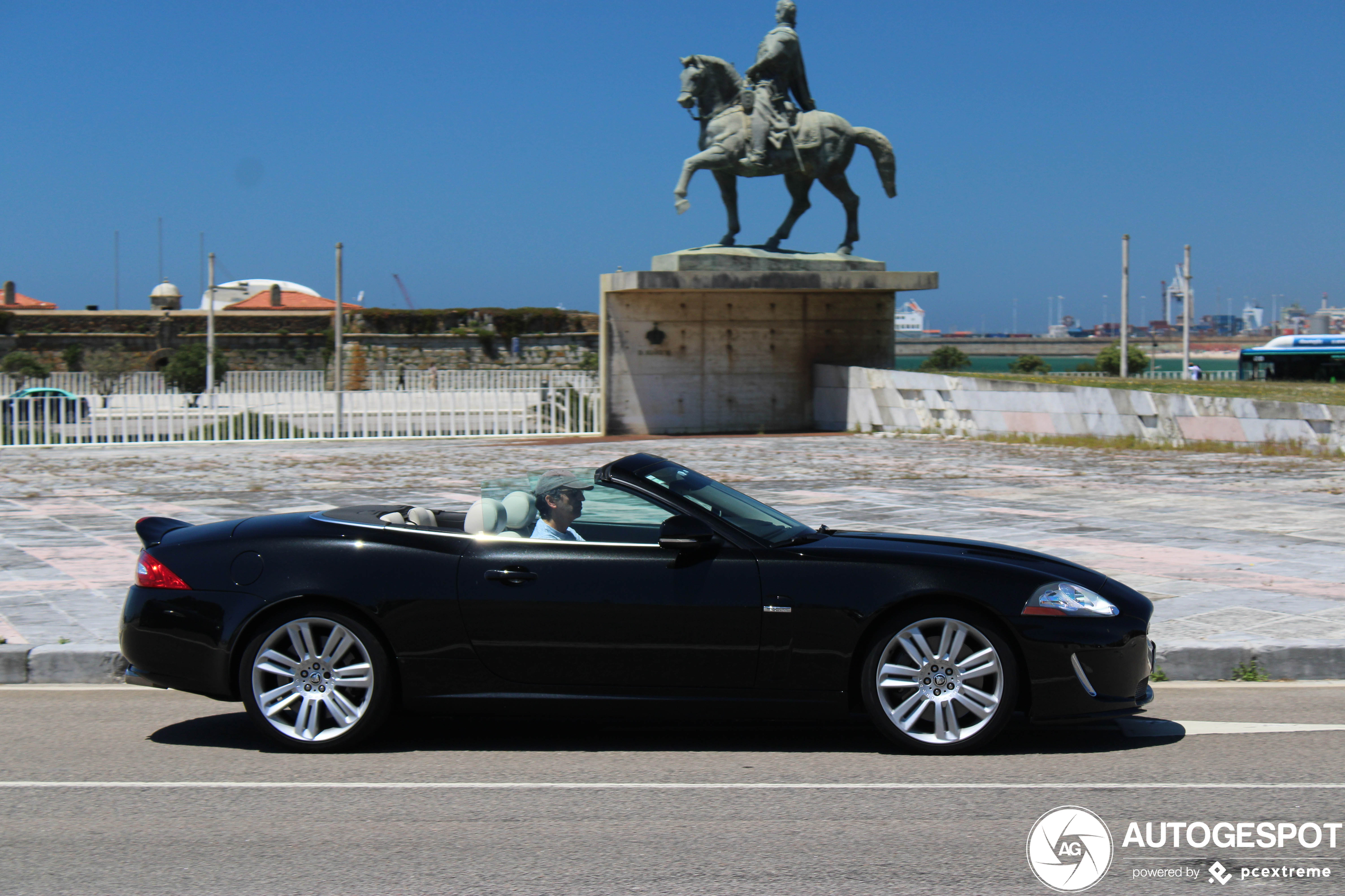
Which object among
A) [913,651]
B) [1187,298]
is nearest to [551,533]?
[913,651]

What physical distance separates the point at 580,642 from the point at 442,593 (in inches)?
22.5

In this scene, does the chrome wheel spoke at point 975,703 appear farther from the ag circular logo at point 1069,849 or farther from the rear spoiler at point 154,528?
the rear spoiler at point 154,528

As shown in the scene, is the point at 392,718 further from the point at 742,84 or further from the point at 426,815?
the point at 742,84

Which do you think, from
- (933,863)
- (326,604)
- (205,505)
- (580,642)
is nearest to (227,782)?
(326,604)

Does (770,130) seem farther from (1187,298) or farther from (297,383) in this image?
(1187,298)

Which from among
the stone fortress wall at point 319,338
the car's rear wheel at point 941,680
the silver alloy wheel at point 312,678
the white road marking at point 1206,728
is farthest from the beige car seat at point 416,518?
the stone fortress wall at point 319,338

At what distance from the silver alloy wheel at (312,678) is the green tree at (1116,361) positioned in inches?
2108

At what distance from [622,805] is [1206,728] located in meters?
2.61

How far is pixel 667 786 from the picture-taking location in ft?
15.1

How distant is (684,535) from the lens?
4.99 meters

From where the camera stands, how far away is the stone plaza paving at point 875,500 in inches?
298

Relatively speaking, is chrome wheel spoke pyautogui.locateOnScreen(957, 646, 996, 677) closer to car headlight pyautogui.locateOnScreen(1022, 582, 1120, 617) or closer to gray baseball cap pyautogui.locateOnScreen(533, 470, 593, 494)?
car headlight pyautogui.locateOnScreen(1022, 582, 1120, 617)

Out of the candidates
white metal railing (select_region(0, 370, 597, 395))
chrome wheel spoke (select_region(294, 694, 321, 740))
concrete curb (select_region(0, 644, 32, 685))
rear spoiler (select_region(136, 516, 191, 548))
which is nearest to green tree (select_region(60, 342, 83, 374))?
white metal railing (select_region(0, 370, 597, 395))

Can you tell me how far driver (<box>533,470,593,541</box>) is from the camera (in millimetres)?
5172
